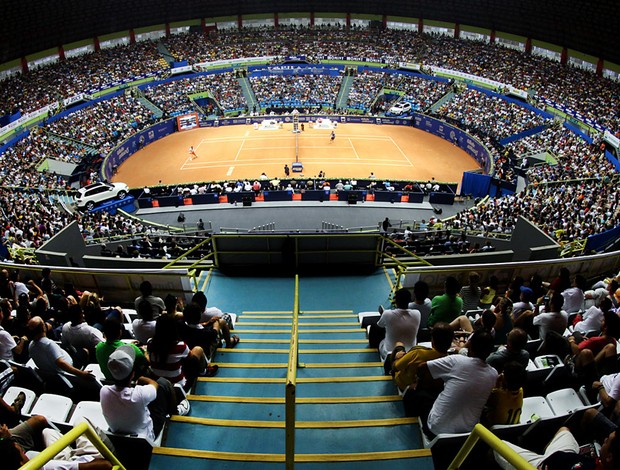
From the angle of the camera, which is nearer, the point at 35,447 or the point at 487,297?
the point at 35,447

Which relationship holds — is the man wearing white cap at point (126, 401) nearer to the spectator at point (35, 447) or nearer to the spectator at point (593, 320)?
the spectator at point (35, 447)

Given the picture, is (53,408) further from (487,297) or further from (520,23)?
(520,23)

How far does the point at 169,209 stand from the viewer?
30.4 meters

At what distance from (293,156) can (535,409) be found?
1459 inches

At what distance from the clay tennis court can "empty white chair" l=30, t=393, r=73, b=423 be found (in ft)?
105

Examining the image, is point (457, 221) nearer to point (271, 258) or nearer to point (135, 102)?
point (271, 258)

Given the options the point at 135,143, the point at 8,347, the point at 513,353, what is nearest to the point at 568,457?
the point at 513,353

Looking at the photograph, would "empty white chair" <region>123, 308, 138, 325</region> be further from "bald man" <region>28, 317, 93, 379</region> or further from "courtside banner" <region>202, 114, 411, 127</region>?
"courtside banner" <region>202, 114, 411, 127</region>

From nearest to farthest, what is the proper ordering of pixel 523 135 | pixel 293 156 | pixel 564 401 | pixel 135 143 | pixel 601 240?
pixel 564 401 → pixel 601 240 → pixel 523 135 → pixel 293 156 → pixel 135 143

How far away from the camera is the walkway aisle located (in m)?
4.73

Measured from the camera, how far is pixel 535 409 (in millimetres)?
5383

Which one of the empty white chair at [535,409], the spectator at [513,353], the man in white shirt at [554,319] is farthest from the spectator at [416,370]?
the man in white shirt at [554,319]

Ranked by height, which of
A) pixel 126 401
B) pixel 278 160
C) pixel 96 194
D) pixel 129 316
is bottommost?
pixel 278 160

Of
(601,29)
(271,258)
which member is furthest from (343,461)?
(601,29)
